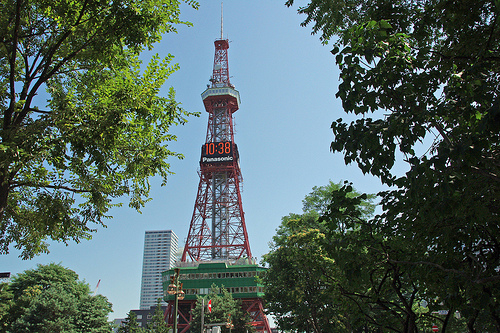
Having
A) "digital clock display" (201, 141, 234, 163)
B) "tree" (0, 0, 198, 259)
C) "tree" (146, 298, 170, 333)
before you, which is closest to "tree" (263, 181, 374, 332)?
"tree" (0, 0, 198, 259)

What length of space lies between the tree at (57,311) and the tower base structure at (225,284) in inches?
745

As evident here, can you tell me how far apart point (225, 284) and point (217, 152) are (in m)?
24.5

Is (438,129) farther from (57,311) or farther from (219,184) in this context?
(219,184)

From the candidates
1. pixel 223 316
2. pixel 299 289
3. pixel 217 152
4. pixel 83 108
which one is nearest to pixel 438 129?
pixel 83 108

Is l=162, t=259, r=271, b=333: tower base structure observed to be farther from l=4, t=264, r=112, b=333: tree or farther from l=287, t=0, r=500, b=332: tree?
l=287, t=0, r=500, b=332: tree

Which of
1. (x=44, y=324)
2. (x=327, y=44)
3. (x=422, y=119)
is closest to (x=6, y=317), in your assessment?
(x=44, y=324)

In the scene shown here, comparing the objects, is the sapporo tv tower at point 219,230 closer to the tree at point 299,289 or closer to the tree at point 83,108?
the tree at point 299,289

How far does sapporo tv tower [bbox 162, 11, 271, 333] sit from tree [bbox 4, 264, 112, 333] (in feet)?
47.0

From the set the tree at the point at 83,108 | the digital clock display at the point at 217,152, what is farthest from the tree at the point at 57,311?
the digital clock display at the point at 217,152

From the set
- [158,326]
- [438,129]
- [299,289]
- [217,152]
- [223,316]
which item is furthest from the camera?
[217,152]

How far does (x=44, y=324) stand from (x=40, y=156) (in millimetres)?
31387

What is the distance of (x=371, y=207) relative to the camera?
31.0 m

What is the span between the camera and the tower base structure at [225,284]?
5431cm

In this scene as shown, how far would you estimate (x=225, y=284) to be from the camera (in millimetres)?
55062
